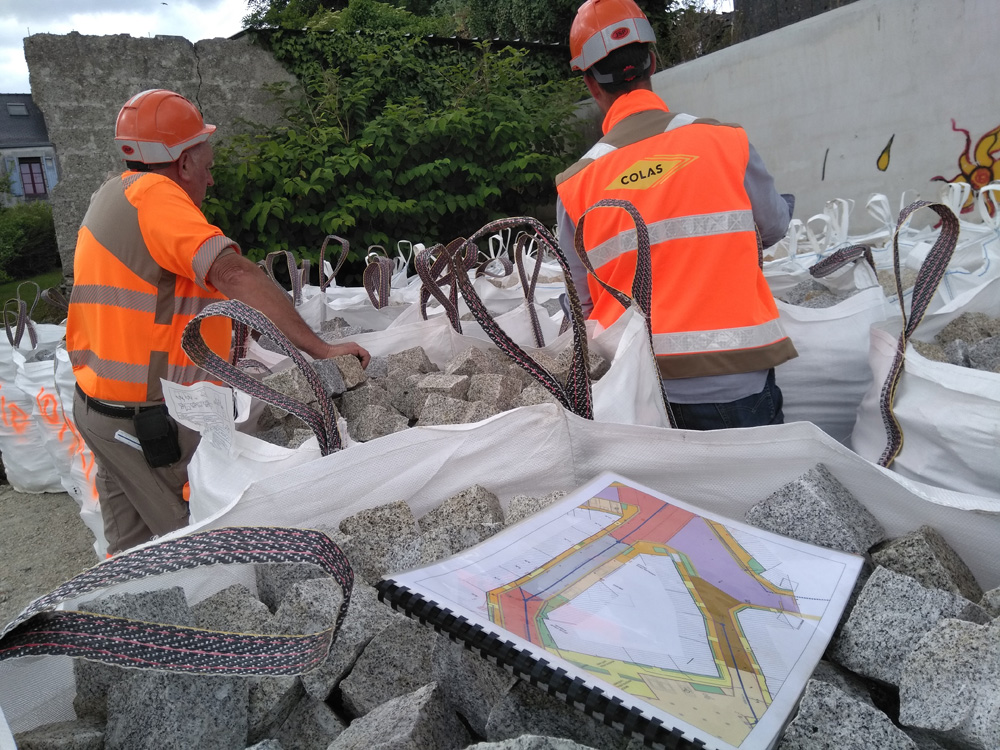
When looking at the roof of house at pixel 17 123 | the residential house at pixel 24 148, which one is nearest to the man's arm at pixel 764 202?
the residential house at pixel 24 148

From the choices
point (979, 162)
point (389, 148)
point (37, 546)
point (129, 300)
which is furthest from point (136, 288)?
point (389, 148)

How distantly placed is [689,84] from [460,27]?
5213 mm

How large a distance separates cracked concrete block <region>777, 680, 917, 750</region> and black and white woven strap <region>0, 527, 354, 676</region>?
0.47 metres

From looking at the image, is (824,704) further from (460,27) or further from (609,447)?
(460,27)

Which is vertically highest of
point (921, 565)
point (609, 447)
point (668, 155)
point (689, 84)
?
point (689, 84)

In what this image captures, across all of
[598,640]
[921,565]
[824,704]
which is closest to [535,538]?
[598,640]

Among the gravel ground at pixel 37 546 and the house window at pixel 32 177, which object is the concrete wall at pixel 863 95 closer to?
the gravel ground at pixel 37 546

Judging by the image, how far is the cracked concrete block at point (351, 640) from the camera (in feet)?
3.01

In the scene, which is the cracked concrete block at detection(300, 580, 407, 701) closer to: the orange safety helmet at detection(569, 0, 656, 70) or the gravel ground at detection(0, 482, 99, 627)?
the orange safety helmet at detection(569, 0, 656, 70)

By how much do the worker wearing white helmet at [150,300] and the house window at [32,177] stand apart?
5321 cm

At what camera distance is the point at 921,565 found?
0.95 m

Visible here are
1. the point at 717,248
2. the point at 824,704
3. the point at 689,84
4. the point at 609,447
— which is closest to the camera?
the point at 824,704

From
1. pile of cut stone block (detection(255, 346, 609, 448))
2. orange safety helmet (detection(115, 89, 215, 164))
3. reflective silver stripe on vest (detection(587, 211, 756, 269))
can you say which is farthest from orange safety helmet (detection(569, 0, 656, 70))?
orange safety helmet (detection(115, 89, 215, 164))

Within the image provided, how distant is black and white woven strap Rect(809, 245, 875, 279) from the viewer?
2.13m
